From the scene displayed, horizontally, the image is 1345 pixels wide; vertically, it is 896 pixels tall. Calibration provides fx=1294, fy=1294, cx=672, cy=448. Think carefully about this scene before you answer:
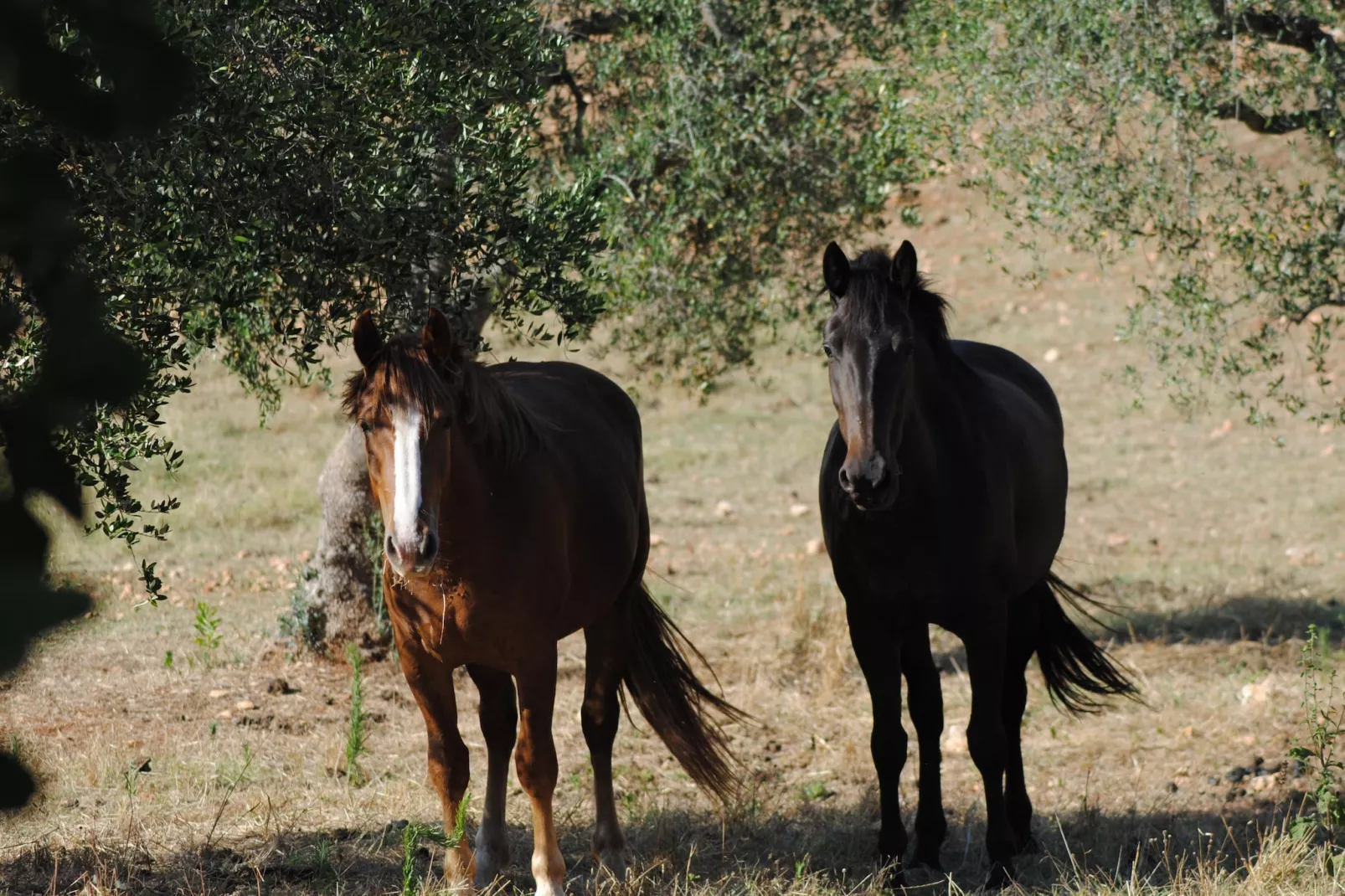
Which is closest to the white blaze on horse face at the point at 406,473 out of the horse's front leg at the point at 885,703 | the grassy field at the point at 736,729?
the grassy field at the point at 736,729

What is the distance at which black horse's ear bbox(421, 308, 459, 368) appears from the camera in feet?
13.1

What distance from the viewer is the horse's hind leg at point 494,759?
470 cm

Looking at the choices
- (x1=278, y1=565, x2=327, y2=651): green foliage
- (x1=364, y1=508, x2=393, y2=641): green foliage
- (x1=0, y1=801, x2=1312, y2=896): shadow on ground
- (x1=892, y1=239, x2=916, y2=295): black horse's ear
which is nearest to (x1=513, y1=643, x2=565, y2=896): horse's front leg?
(x1=0, y1=801, x2=1312, y2=896): shadow on ground

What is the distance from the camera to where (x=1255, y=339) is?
7.69 meters

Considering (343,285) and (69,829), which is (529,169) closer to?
(343,285)

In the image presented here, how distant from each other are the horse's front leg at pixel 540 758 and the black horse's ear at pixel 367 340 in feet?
3.66

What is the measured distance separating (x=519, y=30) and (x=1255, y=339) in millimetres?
4745

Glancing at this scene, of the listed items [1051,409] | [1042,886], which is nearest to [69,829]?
[1042,886]

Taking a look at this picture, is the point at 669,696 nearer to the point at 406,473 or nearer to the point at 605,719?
the point at 605,719

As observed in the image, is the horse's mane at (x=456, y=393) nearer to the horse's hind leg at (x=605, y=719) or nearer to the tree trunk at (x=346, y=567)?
the horse's hind leg at (x=605, y=719)

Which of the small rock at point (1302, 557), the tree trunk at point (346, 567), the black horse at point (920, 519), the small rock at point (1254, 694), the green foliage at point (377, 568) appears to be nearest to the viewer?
the black horse at point (920, 519)

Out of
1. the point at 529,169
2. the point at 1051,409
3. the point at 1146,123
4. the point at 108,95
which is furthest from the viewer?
the point at 1146,123

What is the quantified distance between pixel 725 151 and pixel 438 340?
4298 millimetres

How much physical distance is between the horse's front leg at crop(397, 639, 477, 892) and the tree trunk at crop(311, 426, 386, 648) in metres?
3.47
